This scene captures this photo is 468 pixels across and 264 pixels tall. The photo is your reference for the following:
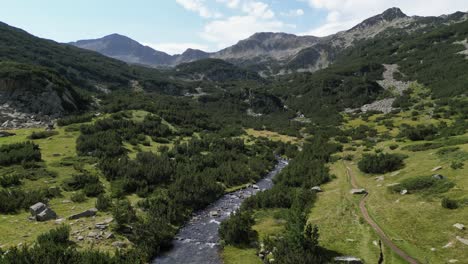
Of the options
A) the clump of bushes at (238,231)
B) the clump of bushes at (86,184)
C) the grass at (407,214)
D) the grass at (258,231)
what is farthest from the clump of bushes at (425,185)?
the clump of bushes at (86,184)

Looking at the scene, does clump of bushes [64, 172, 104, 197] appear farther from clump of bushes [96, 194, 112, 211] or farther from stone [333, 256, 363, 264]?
stone [333, 256, 363, 264]

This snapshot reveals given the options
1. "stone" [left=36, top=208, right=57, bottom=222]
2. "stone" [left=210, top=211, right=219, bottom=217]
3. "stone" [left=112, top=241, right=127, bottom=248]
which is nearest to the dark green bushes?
"stone" [left=36, top=208, right=57, bottom=222]

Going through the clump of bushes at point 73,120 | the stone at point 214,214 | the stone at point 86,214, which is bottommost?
the stone at point 214,214

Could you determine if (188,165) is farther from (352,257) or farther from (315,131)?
(315,131)

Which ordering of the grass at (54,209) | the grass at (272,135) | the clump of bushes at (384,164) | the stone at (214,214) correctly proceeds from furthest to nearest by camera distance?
the grass at (272,135)
the clump of bushes at (384,164)
the stone at (214,214)
the grass at (54,209)

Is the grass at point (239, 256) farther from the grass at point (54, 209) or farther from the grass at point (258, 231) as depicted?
the grass at point (54, 209)

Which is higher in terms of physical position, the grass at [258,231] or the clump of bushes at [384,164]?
the clump of bushes at [384,164]
